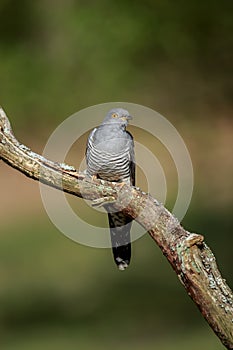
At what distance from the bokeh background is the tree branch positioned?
10.8ft

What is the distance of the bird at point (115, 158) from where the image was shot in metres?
4.48

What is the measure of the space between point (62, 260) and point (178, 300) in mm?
2286

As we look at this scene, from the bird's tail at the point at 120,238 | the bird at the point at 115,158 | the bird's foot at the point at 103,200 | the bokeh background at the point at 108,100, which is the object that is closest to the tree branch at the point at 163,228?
the bird's foot at the point at 103,200

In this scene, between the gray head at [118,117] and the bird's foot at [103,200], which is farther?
the gray head at [118,117]

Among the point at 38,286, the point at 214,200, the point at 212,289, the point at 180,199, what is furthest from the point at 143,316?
the point at 212,289

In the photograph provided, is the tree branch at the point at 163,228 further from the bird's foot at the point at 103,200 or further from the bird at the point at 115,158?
the bird at the point at 115,158

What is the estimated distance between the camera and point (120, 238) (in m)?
4.56

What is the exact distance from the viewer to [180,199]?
7793 millimetres

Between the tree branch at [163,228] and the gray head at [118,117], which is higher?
the gray head at [118,117]

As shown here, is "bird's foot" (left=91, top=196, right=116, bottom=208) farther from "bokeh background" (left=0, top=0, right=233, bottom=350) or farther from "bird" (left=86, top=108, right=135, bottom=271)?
"bokeh background" (left=0, top=0, right=233, bottom=350)


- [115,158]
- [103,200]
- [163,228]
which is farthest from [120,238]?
[163,228]

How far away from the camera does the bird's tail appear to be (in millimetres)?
4363

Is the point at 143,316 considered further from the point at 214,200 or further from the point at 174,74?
the point at 214,200

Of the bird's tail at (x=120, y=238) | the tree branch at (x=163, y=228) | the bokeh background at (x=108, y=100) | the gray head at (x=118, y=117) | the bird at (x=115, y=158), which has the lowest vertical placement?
the tree branch at (x=163, y=228)
